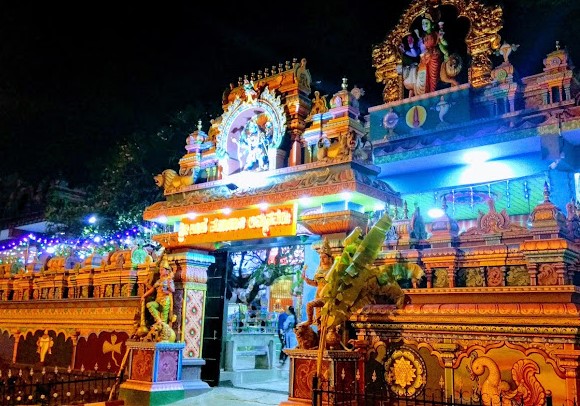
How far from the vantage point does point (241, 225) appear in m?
11.6

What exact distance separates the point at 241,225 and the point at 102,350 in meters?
5.16

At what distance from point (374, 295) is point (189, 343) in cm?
507

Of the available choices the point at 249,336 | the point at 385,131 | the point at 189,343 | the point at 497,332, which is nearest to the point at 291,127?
the point at 385,131

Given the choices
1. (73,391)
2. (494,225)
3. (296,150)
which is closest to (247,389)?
(73,391)

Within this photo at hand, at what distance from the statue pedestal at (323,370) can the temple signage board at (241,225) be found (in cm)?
272

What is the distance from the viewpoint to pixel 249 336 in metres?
16.4

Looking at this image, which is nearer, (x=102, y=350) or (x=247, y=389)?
(x=247, y=389)

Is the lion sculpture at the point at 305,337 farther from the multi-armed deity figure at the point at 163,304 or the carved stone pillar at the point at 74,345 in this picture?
the carved stone pillar at the point at 74,345

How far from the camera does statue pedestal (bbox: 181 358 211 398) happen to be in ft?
39.0

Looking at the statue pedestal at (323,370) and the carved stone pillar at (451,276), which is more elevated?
the carved stone pillar at (451,276)

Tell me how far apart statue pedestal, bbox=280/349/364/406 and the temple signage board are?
2.72 meters

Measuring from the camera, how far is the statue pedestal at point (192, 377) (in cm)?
1188

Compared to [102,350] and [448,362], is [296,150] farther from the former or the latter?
[102,350]

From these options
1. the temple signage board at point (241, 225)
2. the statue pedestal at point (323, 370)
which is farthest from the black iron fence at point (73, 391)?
the statue pedestal at point (323, 370)
